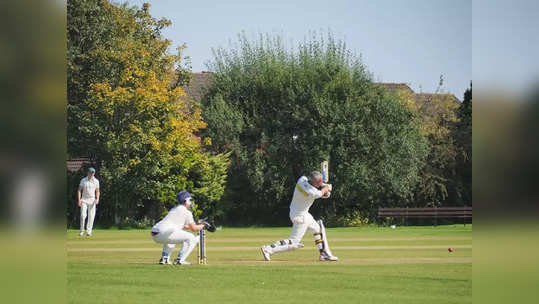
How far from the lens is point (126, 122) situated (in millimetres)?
36781

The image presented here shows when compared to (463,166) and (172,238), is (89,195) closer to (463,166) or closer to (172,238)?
(172,238)

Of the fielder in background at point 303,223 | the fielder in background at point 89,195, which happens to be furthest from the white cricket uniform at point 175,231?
the fielder in background at point 89,195

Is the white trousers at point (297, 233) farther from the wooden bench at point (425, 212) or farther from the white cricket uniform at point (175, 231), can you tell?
the wooden bench at point (425, 212)

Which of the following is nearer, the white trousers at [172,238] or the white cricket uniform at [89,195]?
the white trousers at [172,238]

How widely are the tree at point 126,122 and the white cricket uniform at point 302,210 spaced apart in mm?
19993

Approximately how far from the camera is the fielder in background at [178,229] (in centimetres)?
1516

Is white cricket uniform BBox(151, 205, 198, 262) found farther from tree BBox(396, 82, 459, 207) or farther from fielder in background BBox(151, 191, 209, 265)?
tree BBox(396, 82, 459, 207)

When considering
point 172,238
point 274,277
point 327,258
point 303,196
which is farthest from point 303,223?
point 274,277

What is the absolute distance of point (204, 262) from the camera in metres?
15.8

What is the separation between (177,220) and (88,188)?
39.4 feet

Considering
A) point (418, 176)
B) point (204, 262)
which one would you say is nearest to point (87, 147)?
point (418, 176)
